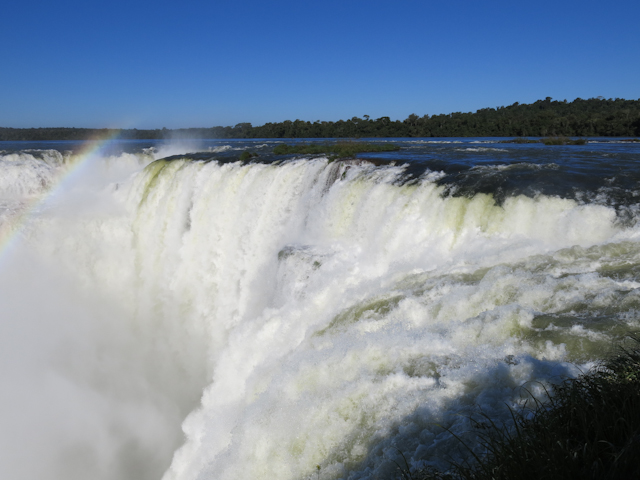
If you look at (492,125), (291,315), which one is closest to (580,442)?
(291,315)

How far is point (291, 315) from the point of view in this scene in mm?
7395

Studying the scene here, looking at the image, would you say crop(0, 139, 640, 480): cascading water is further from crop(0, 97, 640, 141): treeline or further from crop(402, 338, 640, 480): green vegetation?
crop(0, 97, 640, 141): treeline

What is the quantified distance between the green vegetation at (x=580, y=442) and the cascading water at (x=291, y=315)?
19.0 inches

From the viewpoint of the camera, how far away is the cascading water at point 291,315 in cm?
363

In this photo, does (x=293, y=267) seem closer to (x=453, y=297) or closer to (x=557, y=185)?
(x=453, y=297)

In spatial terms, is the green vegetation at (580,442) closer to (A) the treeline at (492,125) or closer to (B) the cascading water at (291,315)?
(B) the cascading water at (291,315)

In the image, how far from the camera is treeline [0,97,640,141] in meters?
33.0

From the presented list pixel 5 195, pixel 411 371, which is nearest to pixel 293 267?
pixel 411 371

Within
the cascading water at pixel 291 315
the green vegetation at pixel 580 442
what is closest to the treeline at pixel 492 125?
the cascading water at pixel 291 315

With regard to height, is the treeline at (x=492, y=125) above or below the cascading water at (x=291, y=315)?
above

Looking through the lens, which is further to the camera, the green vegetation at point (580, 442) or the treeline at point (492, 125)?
the treeline at point (492, 125)

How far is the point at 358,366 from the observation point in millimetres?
4184

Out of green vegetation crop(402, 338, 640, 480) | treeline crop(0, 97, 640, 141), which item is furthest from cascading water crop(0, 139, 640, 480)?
treeline crop(0, 97, 640, 141)

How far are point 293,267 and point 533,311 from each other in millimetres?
5089
